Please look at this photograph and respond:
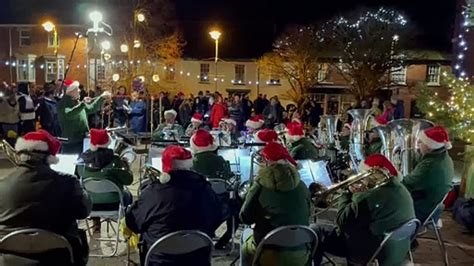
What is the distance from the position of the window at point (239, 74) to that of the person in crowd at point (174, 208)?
32278 millimetres

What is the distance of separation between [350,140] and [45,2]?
36113 mm

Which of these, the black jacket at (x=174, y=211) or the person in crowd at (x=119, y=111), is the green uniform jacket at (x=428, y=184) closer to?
the black jacket at (x=174, y=211)

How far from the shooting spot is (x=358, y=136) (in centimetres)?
1023

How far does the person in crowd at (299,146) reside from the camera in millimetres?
8609

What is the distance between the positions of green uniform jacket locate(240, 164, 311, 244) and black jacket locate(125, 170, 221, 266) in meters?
0.39

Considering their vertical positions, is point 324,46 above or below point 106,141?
above

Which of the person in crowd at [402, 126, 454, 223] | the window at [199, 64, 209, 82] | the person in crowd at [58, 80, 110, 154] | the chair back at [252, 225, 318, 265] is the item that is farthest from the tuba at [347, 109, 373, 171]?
the window at [199, 64, 209, 82]

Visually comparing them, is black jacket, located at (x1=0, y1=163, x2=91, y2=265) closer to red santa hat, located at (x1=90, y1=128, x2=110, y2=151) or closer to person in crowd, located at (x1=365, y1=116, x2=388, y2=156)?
red santa hat, located at (x1=90, y1=128, x2=110, y2=151)

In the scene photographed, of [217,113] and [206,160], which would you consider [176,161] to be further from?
[217,113]

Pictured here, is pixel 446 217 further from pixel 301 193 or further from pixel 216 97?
pixel 216 97

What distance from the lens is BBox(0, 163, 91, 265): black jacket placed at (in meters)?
4.25

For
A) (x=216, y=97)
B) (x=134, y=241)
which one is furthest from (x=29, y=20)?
(x=134, y=241)

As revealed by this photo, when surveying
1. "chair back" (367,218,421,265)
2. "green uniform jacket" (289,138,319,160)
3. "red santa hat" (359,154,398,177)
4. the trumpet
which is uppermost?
"red santa hat" (359,154,398,177)

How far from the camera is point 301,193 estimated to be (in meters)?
4.80
